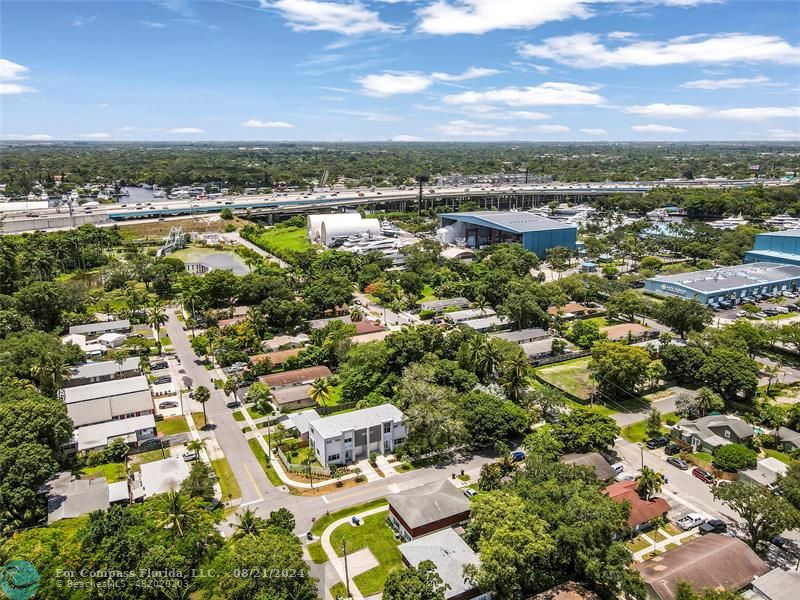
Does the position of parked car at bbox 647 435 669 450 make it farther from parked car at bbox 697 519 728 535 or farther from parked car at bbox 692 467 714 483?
parked car at bbox 697 519 728 535

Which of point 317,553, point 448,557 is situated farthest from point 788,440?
point 317,553

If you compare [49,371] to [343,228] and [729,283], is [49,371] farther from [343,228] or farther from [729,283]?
[729,283]

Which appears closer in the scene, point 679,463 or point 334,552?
point 334,552

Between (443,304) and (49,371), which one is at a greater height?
(49,371)

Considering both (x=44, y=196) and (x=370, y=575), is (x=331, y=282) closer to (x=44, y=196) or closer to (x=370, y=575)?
(x=370, y=575)

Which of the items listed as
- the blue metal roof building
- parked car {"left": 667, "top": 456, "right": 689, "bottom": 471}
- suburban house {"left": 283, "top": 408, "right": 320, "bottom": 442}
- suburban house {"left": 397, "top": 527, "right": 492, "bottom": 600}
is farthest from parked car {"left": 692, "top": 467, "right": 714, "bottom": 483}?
the blue metal roof building

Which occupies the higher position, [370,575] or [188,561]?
[188,561]

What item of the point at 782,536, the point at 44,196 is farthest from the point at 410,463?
the point at 44,196

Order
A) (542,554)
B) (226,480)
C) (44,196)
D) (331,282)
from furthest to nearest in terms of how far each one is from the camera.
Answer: (44,196), (331,282), (226,480), (542,554)
